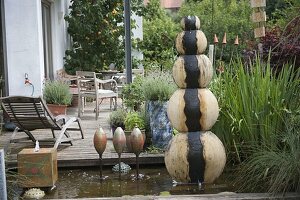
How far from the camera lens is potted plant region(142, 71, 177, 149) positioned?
6426mm

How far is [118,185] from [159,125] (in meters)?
1.25

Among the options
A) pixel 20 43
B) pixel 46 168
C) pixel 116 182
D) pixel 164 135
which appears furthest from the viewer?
pixel 20 43

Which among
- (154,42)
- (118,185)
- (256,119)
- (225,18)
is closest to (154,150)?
(118,185)

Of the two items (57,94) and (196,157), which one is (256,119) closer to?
(196,157)

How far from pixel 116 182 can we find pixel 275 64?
290cm

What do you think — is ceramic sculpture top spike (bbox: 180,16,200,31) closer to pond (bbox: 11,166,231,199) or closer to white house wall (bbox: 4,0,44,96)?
pond (bbox: 11,166,231,199)

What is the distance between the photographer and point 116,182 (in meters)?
5.58

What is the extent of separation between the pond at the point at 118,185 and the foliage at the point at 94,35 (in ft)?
24.5

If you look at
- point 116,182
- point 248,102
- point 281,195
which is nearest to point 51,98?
point 116,182

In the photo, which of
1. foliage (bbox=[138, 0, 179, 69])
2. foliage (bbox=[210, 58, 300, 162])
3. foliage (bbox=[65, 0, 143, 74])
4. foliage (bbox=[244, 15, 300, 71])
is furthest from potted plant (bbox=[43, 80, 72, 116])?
foliage (bbox=[138, 0, 179, 69])

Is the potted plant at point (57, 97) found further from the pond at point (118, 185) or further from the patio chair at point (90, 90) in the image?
the pond at point (118, 185)

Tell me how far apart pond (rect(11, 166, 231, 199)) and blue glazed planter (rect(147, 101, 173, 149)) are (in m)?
0.44

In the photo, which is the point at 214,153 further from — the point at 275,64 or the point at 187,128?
the point at 275,64

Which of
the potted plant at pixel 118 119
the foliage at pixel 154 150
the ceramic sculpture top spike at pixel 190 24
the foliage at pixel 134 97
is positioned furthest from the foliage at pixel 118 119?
the ceramic sculpture top spike at pixel 190 24
